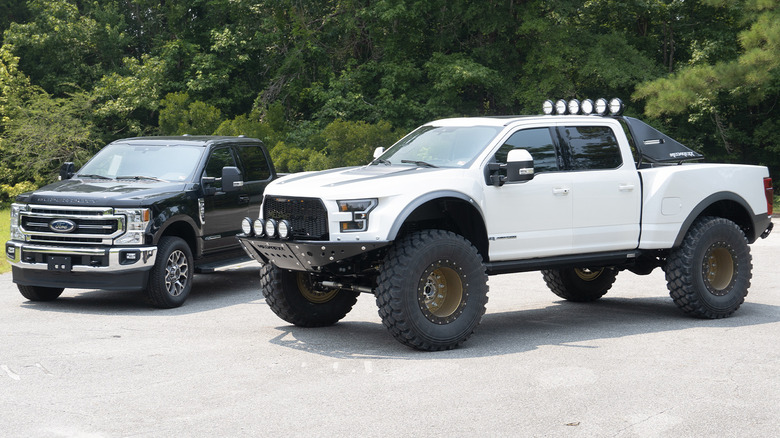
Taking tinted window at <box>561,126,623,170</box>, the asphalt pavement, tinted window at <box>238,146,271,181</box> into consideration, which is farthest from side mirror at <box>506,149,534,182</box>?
tinted window at <box>238,146,271,181</box>

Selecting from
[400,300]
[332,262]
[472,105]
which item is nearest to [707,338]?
[400,300]

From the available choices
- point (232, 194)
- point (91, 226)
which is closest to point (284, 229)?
point (91, 226)

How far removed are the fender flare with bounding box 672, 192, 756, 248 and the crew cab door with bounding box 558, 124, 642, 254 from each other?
0.52 meters

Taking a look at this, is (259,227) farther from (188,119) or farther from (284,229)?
(188,119)

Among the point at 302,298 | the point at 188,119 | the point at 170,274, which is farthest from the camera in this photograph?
the point at 188,119

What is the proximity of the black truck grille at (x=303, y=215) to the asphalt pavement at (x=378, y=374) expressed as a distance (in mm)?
1057

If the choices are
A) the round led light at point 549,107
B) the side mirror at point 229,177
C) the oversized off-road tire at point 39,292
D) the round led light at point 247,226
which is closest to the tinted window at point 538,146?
the round led light at point 549,107

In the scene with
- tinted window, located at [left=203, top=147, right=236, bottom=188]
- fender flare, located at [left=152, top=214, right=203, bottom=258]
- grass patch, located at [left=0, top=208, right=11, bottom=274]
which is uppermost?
tinted window, located at [left=203, top=147, right=236, bottom=188]

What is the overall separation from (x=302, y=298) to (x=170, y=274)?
7.73 ft

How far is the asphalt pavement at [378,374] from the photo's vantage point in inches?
231

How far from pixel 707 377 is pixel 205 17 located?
112ft

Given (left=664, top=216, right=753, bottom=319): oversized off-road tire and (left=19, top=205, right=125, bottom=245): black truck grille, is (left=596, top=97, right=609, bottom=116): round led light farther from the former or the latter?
(left=19, top=205, right=125, bottom=245): black truck grille

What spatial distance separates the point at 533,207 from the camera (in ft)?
28.8

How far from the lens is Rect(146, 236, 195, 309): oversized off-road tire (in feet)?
34.9
